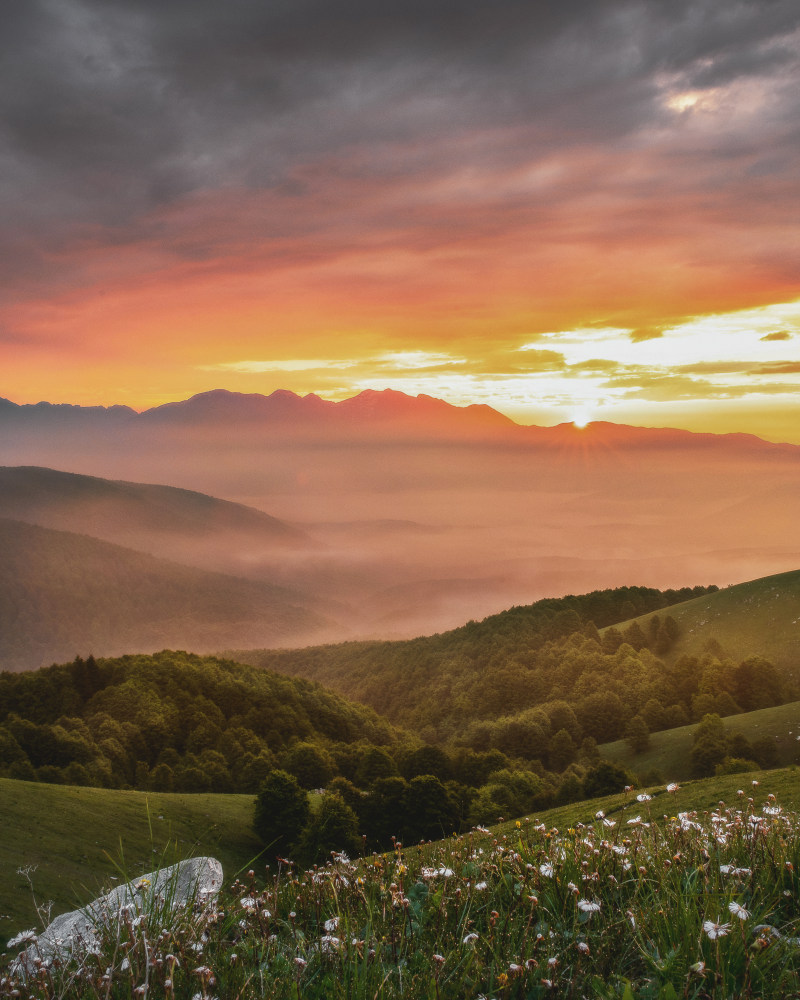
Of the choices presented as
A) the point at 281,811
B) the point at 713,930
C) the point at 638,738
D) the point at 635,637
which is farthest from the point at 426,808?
the point at 635,637

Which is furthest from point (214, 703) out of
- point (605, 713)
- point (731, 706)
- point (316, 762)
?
point (731, 706)

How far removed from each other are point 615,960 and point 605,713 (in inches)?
5635

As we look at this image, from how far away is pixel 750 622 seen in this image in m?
161

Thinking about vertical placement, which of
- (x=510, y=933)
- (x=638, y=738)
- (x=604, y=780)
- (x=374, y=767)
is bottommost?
(x=638, y=738)

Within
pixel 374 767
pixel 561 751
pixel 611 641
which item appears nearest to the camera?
pixel 374 767

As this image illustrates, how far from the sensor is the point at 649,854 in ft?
22.1

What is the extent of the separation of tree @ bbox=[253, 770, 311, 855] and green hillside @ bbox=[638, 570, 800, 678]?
111 metres

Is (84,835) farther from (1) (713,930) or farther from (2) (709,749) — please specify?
(2) (709,749)

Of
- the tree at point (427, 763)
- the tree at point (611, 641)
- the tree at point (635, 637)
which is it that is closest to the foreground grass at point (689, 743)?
the tree at point (427, 763)

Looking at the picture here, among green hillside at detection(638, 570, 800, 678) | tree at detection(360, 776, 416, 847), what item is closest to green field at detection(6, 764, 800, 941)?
tree at detection(360, 776, 416, 847)

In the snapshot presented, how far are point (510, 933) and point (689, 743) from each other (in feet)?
365

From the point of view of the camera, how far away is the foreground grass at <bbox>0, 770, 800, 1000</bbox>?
464 centimetres

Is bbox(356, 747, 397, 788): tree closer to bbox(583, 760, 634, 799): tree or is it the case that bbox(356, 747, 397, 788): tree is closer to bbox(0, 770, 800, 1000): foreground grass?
bbox(583, 760, 634, 799): tree

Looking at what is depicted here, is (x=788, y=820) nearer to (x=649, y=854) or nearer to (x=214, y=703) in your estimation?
(x=649, y=854)
